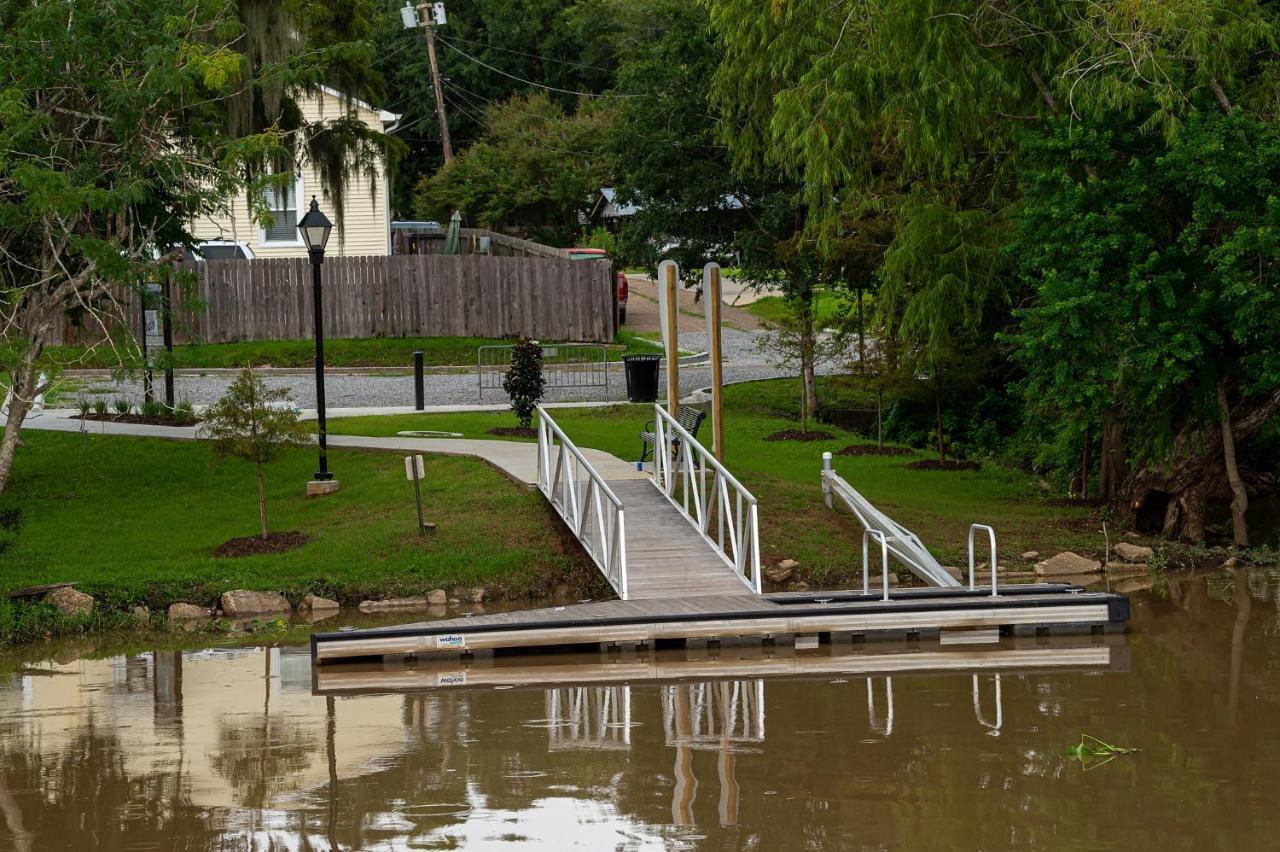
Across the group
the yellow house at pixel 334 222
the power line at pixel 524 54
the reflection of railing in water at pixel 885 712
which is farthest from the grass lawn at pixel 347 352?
the power line at pixel 524 54

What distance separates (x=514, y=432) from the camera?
26.1 metres

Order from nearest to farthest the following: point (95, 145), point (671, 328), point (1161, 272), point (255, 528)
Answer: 1. point (95, 145)
2. point (1161, 272)
3. point (671, 328)
4. point (255, 528)

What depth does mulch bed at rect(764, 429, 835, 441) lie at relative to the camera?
28359 mm

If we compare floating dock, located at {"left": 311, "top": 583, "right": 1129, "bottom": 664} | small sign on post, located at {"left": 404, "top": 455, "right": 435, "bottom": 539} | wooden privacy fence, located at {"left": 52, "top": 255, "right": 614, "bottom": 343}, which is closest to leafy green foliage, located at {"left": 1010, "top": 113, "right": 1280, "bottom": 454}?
floating dock, located at {"left": 311, "top": 583, "right": 1129, "bottom": 664}

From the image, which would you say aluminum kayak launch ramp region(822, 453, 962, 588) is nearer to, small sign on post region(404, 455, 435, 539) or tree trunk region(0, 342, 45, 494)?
small sign on post region(404, 455, 435, 539)

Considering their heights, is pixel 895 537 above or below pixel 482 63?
below

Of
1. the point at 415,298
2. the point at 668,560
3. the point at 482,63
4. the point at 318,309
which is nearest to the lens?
the point at 668,560

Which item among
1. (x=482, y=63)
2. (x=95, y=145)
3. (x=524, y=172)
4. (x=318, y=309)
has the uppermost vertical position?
(x=482, y=63)

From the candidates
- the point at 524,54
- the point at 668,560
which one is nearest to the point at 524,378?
the point at 668,560

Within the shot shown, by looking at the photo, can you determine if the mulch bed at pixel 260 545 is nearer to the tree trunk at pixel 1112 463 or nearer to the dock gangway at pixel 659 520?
the dock gangway at pixel 659 520

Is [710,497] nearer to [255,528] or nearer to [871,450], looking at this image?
[255,528]

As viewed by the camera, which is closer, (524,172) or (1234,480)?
(1234,480)

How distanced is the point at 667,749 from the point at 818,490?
36.1ft

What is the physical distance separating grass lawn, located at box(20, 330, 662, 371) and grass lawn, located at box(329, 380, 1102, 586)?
7.55m
